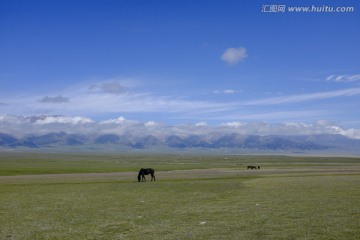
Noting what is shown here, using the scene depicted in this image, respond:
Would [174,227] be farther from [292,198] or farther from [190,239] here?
[292,198]

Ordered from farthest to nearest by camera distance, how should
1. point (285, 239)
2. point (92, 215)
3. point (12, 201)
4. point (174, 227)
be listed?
point (12, 201) < point (92, 215) < point (174, 227) < point (285, 239)

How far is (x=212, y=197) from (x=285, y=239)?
16353mm

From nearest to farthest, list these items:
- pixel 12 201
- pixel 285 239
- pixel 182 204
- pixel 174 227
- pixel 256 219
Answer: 1. pixel 285 239
2. pixel 174 227
3. pixel 256 219
4. pixel 182 204
5. pixel 12 201

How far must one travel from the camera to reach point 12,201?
31188mm

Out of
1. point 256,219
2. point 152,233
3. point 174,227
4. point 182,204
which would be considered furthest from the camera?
point 182,204

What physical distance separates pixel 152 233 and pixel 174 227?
1.56 m

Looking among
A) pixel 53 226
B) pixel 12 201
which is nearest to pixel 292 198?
pixel 53 226

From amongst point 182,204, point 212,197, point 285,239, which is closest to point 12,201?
point 182,204

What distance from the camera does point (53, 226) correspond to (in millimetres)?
20188

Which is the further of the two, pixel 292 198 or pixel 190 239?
pixel 292 198

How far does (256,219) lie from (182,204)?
842cm

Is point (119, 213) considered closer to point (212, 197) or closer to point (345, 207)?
point (212, 197)

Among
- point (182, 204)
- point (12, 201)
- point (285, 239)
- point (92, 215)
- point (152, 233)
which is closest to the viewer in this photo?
point (285, 239)

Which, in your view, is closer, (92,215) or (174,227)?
(174,227)
